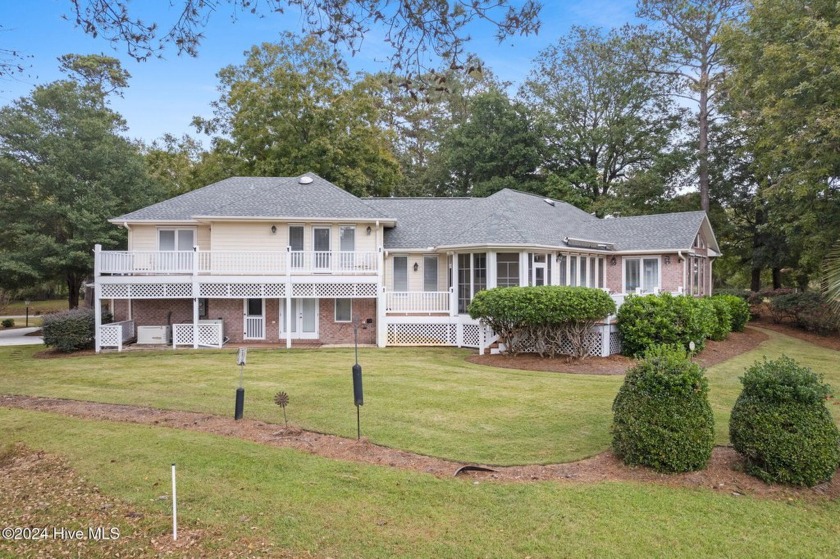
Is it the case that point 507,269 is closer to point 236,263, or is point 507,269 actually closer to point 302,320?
point 302,320

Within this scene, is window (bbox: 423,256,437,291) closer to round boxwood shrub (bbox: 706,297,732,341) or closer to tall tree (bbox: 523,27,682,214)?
round boxwood shrub (bbox: 706,297,732,341)

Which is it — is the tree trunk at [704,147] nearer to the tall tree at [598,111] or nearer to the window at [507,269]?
the tall tree at [598,111]

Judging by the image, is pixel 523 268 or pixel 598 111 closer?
pixel 523 268

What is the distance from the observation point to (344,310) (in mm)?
18125

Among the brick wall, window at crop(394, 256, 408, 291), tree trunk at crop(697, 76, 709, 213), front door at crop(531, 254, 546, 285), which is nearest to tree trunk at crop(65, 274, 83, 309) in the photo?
the brick wall

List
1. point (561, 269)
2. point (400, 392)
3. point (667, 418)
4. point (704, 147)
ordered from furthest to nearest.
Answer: point (704, 147), point (561, 269), point (400, 392), point (667, 418)

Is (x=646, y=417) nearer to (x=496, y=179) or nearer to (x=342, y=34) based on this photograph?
(x=342, y=34)

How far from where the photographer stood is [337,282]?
16.8 m

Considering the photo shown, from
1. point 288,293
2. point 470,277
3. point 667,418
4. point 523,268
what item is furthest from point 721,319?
point 288,293

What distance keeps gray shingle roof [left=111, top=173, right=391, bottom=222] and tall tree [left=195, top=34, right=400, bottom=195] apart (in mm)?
8644

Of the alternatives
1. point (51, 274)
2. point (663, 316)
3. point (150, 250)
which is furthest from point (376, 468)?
point (51, 274)

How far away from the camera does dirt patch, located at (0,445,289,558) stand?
4051 mm

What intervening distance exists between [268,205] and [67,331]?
7.51 metres

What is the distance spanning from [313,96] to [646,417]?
93.5 ft
